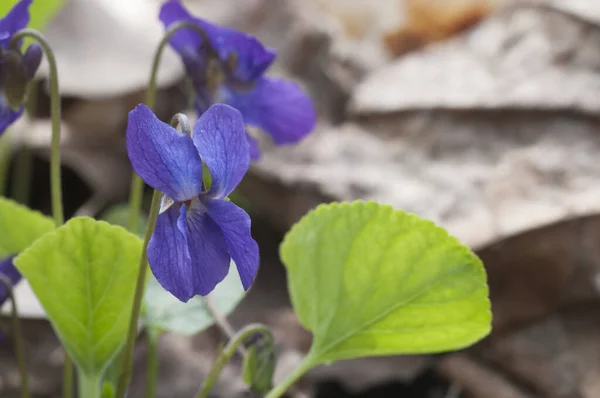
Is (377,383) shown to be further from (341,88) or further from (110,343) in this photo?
(341,88)

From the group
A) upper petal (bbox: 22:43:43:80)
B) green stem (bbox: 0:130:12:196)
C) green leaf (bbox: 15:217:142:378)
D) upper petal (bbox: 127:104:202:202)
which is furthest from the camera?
green stem (bbox: 0:130:12:196)

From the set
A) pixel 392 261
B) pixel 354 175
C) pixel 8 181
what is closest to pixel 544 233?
pixel 354 175

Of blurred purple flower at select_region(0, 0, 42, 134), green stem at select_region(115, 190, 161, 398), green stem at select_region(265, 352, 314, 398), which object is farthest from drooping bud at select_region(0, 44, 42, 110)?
green stem at select_region(265, 352, 314, 398)

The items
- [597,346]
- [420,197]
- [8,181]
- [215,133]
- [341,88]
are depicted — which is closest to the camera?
[215,133]

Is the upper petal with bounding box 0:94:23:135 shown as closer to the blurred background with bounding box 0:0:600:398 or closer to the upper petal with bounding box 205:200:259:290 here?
the upper petal with bounding box 205:200:259:290

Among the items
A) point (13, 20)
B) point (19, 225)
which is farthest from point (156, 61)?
point (19, 225)
